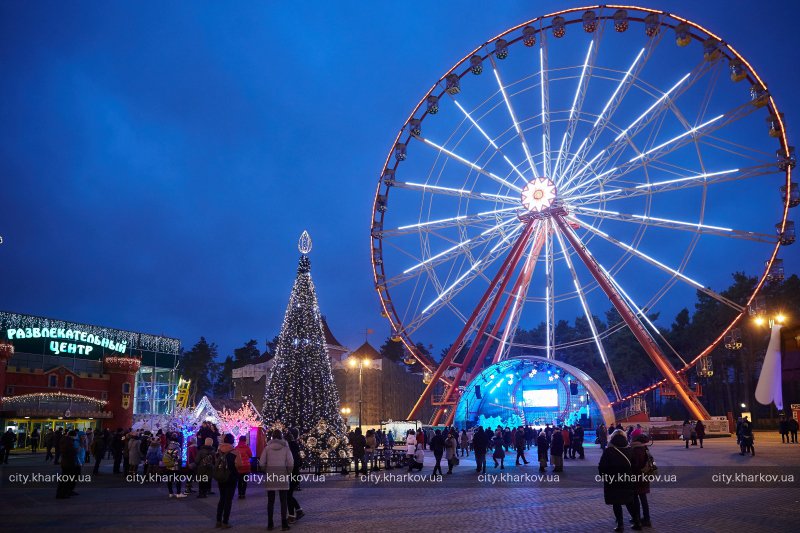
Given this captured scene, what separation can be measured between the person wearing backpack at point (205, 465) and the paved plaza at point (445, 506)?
16.2 inches

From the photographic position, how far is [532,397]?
36500 mm

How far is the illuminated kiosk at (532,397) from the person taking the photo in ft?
116

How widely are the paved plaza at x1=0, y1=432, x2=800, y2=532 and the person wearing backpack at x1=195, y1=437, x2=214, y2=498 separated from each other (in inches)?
16.2

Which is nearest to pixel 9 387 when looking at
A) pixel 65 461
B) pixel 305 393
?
pixel 305 393

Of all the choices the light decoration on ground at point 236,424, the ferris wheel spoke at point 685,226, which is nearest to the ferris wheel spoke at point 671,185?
the ferris wheel spoke at point 685,226

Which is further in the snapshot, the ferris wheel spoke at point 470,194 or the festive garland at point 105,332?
the festive garland at point 105,332

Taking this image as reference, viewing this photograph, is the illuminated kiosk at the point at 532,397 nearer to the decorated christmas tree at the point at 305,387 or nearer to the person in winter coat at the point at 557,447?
the person in winter coat at the point at 557,447

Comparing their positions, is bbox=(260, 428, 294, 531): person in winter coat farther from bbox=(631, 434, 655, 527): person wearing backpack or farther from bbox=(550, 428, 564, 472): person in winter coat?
bbox=(550, 428, 564, 472): person in winter coat

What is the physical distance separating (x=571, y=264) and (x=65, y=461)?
24.2 metres

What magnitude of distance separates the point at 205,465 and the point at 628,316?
21.9m

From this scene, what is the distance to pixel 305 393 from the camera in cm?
2261

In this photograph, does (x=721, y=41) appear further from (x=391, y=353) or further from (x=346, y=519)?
(x=391, y=353)

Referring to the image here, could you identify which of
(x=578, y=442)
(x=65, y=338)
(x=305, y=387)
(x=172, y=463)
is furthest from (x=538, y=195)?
(x=65, y=338)

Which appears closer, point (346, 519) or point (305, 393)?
point (346, 519)
